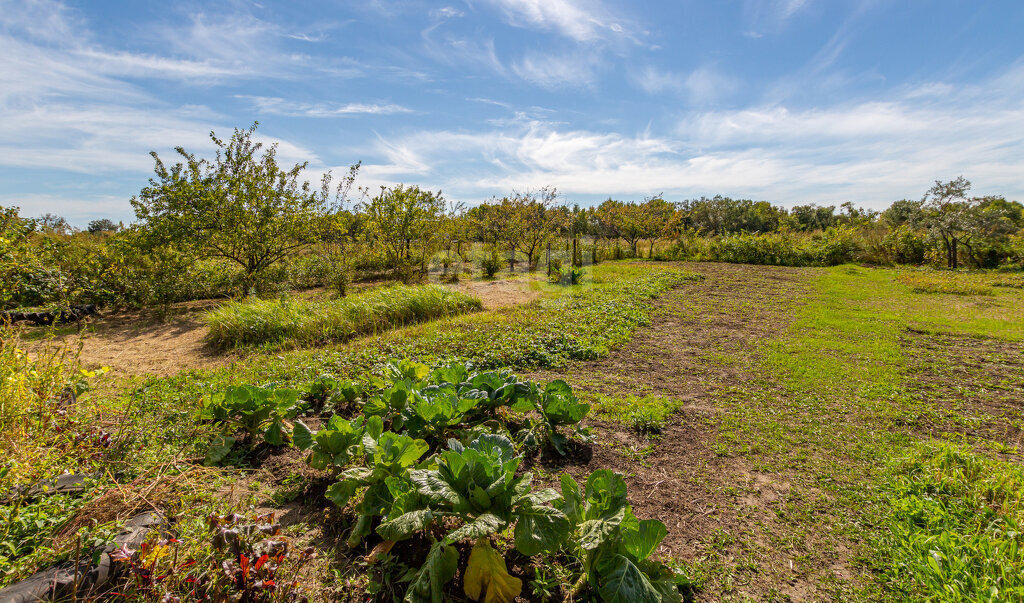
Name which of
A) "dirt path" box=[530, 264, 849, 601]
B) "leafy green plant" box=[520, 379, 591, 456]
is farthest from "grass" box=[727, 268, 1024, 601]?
"leafy green plant" box=[520, 379, 591, 456]

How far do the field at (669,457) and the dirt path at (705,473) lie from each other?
0.6 inches

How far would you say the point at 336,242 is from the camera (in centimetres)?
1464

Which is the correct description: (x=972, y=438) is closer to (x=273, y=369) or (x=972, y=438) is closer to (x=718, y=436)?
(x=718, y=436)

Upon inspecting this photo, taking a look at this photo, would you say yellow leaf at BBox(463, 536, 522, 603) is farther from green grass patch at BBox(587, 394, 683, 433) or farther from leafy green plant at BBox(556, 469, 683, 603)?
green grass patch at BBox(587, 394, 683, 433)

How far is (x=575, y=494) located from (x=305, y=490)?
1826 millimetres

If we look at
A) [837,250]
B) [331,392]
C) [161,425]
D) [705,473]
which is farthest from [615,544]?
[837,250]

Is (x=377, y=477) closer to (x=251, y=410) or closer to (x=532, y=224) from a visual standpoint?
(x=251, y=410)

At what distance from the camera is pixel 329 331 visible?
267 inches

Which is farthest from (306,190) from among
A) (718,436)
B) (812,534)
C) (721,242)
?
(721,242)

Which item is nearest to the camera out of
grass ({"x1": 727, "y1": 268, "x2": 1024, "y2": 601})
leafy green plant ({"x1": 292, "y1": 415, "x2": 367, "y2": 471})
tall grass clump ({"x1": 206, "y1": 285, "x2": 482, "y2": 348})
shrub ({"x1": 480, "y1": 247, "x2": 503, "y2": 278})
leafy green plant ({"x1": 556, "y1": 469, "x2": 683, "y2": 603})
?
leafy green plant ({"x1": 556, "y1": 469, "x2": 683, "y2": 603})

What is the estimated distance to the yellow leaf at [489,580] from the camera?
5.65 feet

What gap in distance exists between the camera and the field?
1.92 meters

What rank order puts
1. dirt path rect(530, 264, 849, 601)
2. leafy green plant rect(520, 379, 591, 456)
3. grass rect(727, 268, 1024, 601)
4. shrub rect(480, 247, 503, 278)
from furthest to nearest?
shrub rect(480, 247, 503, 278) → leafy green plant rect(520, 379, 591, 456) → dirt path rect(530, 264, 849, 601) → grass rect(727, 268, 1024, 601)

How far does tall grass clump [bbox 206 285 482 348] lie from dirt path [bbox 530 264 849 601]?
3905 millimetres
